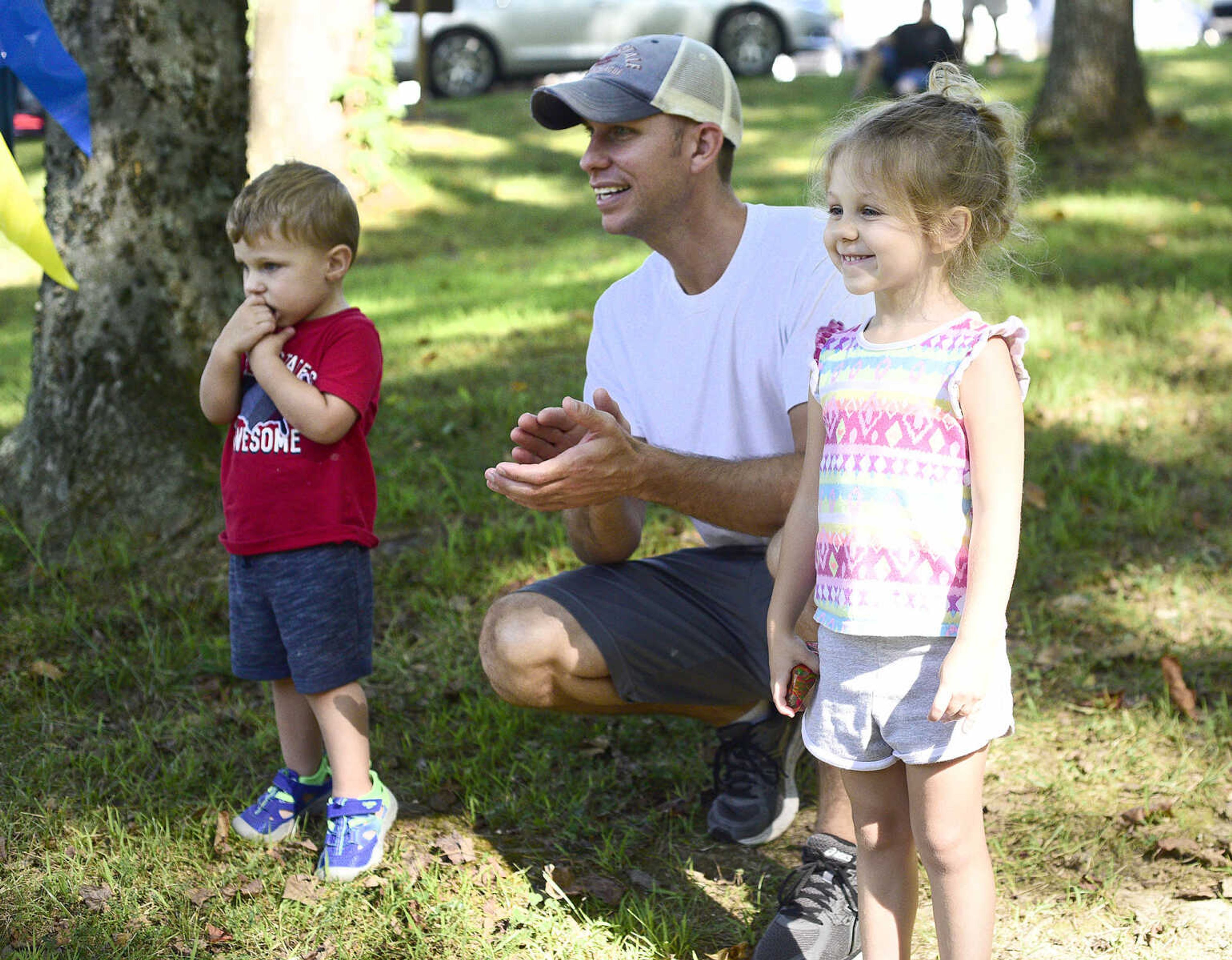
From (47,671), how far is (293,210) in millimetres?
1781

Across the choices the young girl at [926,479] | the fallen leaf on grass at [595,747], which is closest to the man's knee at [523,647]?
the fallen leaf on grass at [595,747]

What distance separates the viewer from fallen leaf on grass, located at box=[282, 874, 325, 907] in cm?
282

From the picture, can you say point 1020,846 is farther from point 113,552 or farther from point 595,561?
point 113,552

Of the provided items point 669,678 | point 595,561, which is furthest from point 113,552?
point 669,678

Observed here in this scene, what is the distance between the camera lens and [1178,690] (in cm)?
358

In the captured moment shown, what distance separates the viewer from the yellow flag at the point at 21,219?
2.34 meters

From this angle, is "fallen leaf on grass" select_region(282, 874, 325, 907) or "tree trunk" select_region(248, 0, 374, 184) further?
"tree trunk" select_region(248, 0, 374, 184)

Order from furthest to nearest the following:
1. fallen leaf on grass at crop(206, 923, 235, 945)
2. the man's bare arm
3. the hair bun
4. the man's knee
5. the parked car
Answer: the parked car
the man's knee
fallen leaf on grass at crop(206, 923, 235, 945)
the man's bare arm
the hair bun

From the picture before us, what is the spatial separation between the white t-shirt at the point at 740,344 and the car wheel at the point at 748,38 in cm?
1372

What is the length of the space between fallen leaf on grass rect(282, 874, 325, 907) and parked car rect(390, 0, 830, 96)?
13.7 metres

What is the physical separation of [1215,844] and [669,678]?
1.31 metres

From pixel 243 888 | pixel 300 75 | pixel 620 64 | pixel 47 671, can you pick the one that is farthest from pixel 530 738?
pixel 300 75

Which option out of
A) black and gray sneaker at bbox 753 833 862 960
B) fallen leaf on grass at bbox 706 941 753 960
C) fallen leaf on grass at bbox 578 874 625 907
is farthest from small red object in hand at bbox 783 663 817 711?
fallen leaf on grass at bbox 578 874 625 907

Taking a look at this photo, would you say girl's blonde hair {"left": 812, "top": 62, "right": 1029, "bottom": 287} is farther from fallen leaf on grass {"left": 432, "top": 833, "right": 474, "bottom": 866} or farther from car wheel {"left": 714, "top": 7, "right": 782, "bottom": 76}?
car wheel {"left": 714, "top": 7, "right": 782, "bottom": 76}
